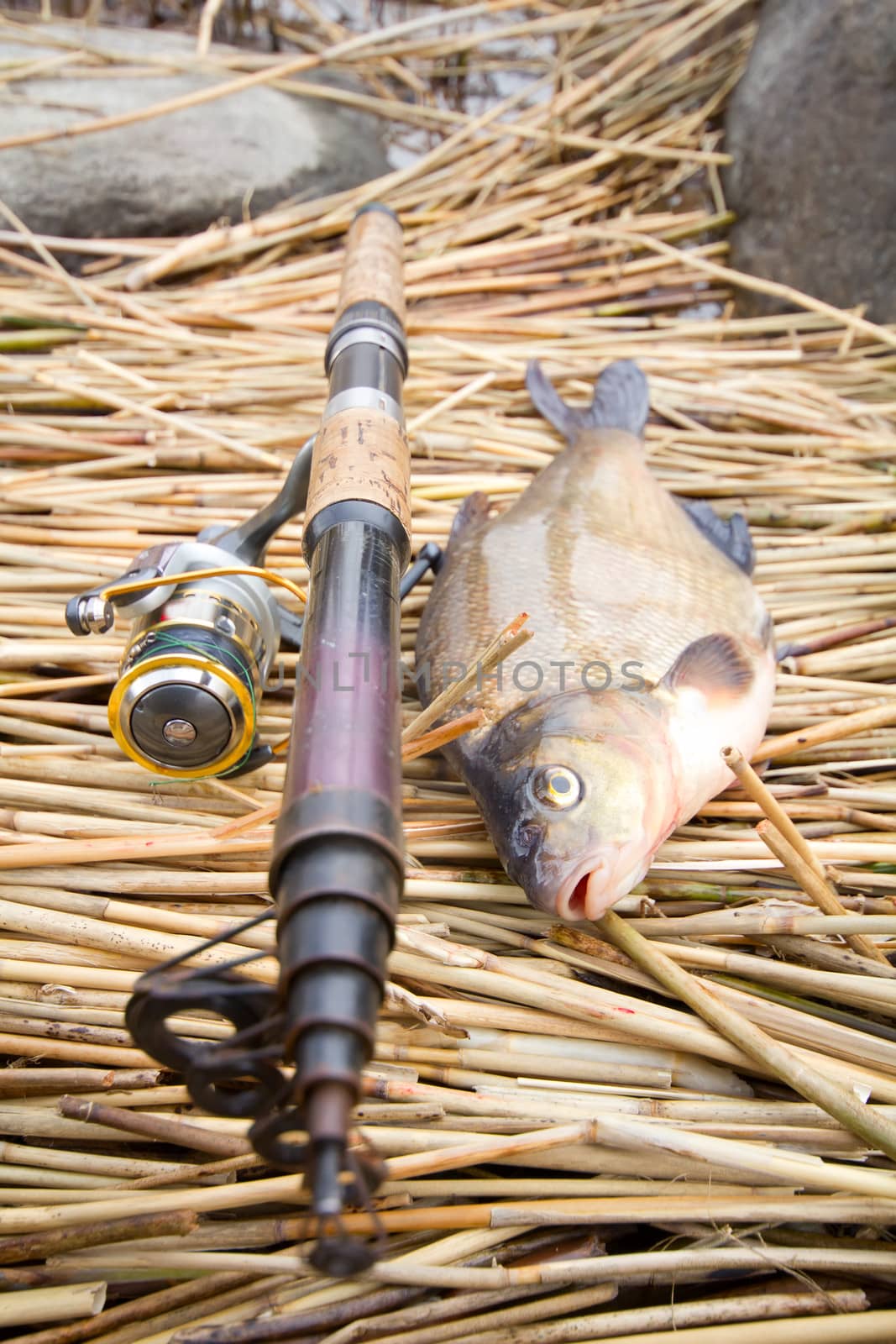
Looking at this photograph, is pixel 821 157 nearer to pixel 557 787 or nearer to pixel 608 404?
pixel 608 404

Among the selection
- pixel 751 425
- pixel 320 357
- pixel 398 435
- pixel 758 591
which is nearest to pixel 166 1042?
pixel 398 435

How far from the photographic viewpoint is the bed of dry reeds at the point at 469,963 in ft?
5.12

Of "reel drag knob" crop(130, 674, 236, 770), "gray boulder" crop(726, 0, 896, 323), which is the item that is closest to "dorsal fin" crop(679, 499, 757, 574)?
"reel drag knob" crop(130, 674, 236, 770)

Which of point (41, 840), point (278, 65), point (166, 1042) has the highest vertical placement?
point (278, 65)

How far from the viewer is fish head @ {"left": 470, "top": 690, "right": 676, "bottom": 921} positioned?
5.86 feet

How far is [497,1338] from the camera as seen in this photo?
1534 mm

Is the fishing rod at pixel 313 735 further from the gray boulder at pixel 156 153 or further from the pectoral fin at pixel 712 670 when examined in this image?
the gray boulder at pixel 156 153

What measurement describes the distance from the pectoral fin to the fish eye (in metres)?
0.42

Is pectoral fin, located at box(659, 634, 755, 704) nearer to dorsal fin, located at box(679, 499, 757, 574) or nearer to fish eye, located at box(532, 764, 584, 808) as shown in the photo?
fish eye, located at box(532, 764, 584, 808)

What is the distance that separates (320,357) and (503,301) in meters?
1.02

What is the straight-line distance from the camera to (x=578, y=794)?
184cm

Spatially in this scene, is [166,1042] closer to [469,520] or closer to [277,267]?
[469,520]

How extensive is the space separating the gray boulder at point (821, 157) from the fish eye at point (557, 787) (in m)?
3.08

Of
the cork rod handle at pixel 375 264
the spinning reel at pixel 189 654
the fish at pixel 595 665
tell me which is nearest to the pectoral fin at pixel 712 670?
the fish at pixel 595 665
